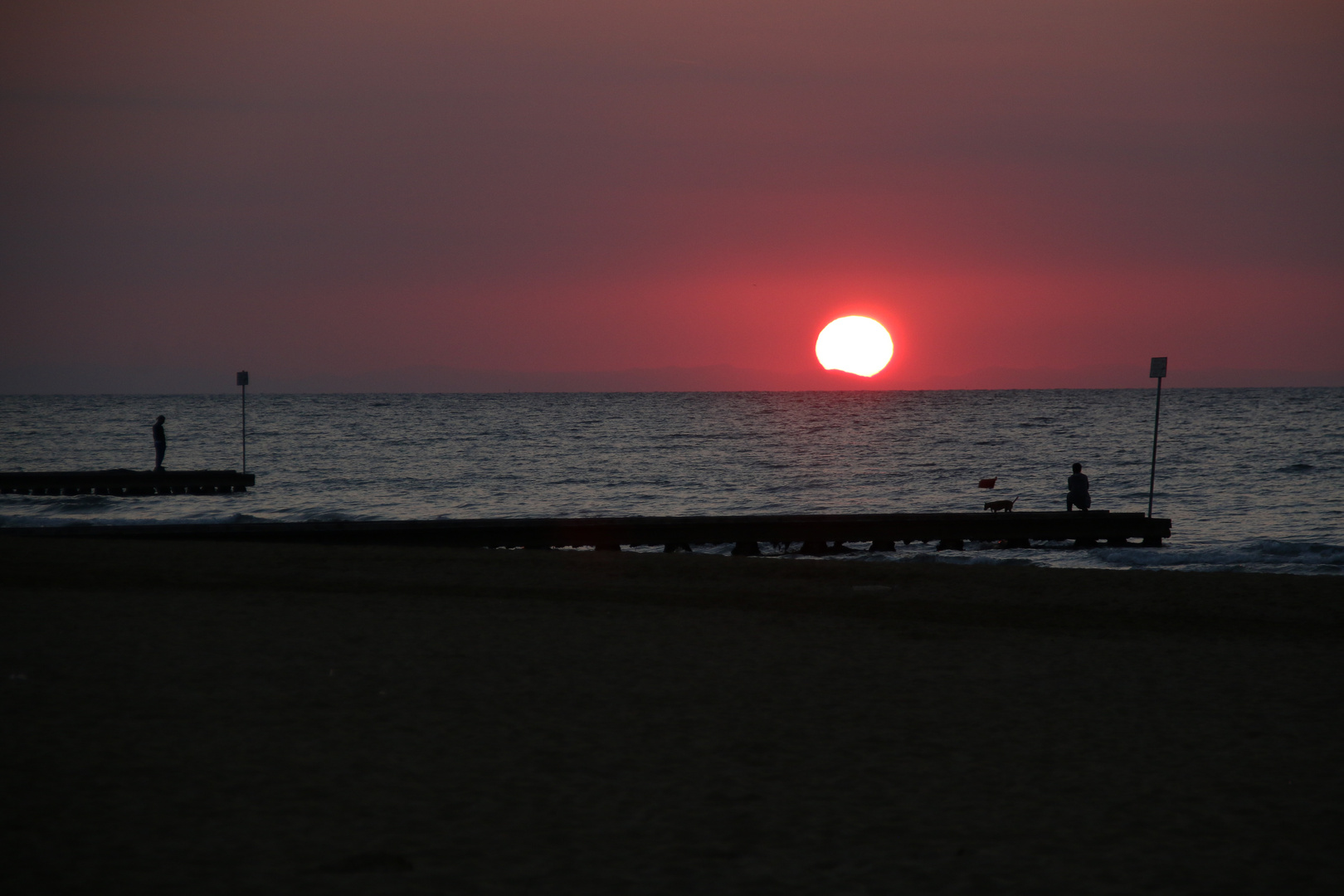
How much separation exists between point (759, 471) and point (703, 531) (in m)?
30.5

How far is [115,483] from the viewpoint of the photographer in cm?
4062

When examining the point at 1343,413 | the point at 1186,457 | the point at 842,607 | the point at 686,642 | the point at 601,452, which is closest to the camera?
the point at 686,642

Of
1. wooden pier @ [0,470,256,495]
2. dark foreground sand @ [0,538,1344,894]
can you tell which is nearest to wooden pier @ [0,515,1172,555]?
dark foreground sand @ [0,538,1344,894]

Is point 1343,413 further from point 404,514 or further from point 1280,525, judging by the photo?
point 404,514

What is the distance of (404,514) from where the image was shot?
1420 inches

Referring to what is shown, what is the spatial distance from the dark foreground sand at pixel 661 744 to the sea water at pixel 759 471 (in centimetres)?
1335

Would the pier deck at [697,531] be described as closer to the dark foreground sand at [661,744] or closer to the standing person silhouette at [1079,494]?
the standing person silhouette at [1079,494]

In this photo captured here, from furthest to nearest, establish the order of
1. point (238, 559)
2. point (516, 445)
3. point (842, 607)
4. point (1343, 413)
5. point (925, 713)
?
point (1343, 413) → point (516, 445) → point (238, 559) → point (842, 607) → point (925, 713)

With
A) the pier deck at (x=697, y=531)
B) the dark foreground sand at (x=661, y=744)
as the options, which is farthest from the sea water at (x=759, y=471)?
the dark foreground sand at (x=661, y=744)


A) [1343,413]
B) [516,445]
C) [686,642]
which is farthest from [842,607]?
[1343,413]

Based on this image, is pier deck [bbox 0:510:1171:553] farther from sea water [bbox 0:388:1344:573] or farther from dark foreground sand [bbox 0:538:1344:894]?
dark foreground sand [bbox 0:538:1344:894]

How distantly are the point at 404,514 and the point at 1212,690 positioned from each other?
1197 inches

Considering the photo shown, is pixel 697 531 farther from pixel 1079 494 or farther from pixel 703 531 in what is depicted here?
pixel 1079 494

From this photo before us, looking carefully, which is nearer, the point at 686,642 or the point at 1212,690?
the point at 1212,690
